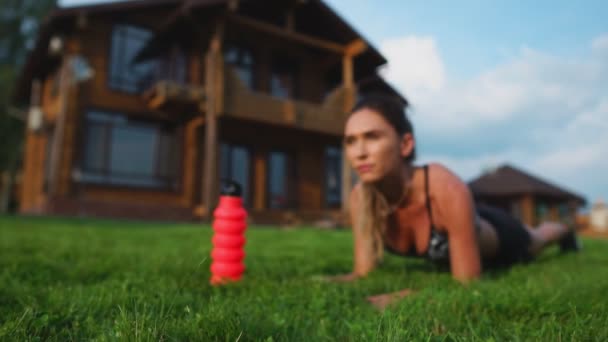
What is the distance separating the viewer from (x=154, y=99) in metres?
12.5

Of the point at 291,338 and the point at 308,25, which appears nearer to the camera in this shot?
the point at 291,338

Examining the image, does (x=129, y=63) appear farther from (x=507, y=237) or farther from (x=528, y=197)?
(x=528, y=197)

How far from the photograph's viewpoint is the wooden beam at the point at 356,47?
13.8 metres

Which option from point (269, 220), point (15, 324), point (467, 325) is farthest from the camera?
point (269, 220)

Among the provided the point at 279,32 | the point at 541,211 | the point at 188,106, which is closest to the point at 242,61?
the point at 279,32

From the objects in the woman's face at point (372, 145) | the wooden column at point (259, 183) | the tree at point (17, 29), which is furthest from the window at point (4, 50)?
the woman's face at point (372, 145)

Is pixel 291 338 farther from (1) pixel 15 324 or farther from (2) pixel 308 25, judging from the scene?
(2) pixel 308 25

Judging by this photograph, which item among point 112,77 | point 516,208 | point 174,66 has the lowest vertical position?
point 516,208

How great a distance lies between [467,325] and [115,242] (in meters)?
4.48

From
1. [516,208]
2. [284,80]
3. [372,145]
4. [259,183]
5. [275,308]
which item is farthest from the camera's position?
[516,208]

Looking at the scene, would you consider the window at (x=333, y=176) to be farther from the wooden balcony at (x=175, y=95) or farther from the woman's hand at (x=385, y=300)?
the woman's hand at (x=385, y=300)

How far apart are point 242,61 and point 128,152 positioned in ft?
15.4

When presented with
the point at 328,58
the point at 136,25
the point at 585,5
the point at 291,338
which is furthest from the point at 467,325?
the point at 328,58

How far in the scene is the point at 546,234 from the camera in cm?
464
